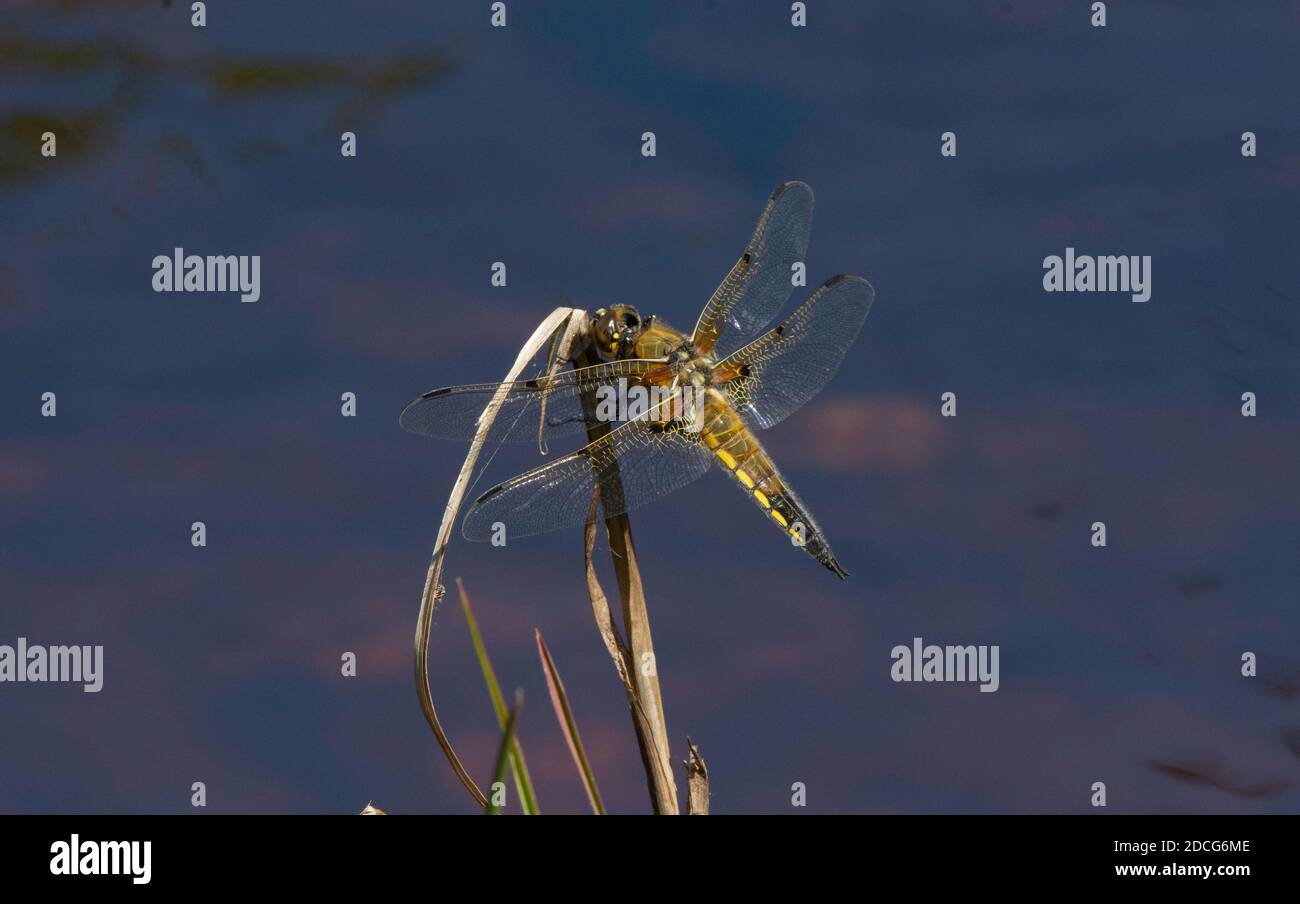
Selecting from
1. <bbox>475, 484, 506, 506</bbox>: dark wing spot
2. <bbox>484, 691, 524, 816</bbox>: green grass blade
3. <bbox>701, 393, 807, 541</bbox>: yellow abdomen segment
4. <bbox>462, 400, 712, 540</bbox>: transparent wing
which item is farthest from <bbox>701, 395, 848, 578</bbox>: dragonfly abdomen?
<bbox>484, 691, 524, 816</bbox>: green grass blade

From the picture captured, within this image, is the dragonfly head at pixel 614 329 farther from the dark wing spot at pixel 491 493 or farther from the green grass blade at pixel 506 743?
the green grass blade at pixel 506 743

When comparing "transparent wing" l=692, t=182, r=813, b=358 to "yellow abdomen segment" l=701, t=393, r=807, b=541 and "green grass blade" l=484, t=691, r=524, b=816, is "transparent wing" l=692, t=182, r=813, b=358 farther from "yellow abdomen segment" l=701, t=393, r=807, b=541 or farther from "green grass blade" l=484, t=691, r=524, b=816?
"green grass blade" l=484, t=691, r=524, b=816

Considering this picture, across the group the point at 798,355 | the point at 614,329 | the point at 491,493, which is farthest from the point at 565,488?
the point at 798,355

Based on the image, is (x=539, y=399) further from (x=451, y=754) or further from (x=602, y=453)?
(x=451, y=754)

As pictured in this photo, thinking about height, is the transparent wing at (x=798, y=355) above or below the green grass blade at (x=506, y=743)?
above

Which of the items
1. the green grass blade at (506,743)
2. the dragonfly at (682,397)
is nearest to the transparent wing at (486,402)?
the dragonfly at (682,397)

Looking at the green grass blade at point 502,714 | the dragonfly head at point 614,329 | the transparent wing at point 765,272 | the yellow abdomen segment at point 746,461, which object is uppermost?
the transparent wing at point 765,272

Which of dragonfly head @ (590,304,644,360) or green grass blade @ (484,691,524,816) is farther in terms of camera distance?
dragonfly head @ (590,304,644,360)
